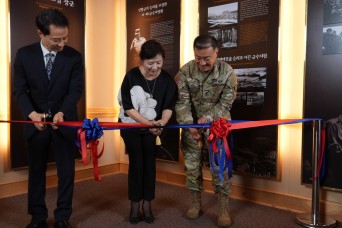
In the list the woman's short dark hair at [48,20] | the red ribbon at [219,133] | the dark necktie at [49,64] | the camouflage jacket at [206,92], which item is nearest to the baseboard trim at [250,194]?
the camouflage jacket at [206,92]

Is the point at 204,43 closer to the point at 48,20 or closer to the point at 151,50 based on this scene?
the point at 151,50

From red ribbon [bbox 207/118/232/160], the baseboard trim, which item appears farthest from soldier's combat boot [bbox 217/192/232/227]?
the baseboard trim

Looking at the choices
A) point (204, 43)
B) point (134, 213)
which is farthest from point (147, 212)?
point (204, 43)

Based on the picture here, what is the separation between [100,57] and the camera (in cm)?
464

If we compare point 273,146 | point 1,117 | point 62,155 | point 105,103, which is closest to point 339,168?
point 273,146

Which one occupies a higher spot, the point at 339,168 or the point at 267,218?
the point at 339,168

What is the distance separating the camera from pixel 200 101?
2.90 meters

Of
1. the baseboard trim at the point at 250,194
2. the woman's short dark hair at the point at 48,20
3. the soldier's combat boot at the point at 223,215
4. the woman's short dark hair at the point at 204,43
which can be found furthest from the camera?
the baseboard trim at the point at 250,194

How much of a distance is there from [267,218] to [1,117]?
2979 mm

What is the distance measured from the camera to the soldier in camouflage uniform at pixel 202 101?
8.98 ft

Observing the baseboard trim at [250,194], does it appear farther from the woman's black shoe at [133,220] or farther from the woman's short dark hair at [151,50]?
the woman's short dark hair at [151,50]

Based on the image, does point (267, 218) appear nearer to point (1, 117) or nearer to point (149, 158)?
point (149, 158)

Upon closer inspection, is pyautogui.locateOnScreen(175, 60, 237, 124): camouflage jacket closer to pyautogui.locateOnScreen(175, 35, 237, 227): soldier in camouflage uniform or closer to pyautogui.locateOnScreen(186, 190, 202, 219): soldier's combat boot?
pyautogui.locateOnScreen(175, 35, 237, 227): soldier in camouflage uniform

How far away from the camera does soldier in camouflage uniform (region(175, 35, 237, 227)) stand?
2.74 meters
